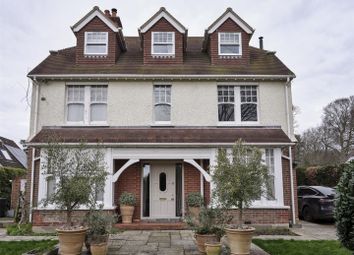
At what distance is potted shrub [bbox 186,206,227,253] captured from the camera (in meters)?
8.26

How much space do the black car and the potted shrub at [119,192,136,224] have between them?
8013mm

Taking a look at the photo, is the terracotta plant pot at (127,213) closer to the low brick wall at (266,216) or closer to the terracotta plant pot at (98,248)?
the low brick wall at (266,216)

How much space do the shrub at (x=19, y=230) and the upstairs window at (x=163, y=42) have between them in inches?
350

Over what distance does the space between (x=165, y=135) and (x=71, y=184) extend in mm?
5441

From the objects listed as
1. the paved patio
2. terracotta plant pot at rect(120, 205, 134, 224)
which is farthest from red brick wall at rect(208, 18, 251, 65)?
the paved patio

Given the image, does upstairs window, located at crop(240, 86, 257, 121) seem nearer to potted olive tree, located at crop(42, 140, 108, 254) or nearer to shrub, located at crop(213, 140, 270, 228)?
shrub, located at crop(213, 140, 270, 228)

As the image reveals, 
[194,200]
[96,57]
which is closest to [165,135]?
[194,200]

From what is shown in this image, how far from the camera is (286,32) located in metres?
14.5

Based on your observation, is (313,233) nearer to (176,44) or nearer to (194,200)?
(194,200)

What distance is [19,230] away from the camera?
471 inches

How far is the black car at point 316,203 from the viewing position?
14039 millimetres

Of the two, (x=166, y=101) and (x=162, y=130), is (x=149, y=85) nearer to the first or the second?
(x=166, y=101)

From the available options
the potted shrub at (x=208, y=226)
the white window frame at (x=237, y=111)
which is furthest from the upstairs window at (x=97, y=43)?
the potted shrub at (x=208, y=226)

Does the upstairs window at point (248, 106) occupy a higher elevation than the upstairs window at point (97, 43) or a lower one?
lower
